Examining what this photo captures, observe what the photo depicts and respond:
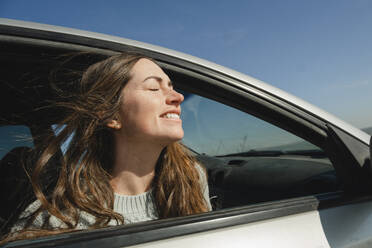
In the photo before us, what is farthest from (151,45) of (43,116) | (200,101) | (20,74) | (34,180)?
(43,116)

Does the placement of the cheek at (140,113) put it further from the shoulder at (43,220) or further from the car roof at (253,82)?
the shoulder at (43,220)

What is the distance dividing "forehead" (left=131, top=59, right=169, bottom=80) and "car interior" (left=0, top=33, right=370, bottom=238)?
7 cm

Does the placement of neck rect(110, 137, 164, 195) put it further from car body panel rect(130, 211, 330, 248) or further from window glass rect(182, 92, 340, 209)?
car body panel rect(130, 211, 330, 248)

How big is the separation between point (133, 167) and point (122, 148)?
0.44 feet

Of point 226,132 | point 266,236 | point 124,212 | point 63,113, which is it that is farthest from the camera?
point 63,113

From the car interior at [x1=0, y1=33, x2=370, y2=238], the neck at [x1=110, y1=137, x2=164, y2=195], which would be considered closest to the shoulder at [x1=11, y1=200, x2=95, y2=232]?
the car interior at [x1=0, y1=33, x2=370, y2=238]

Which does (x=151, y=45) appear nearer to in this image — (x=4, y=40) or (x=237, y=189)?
(x=4, y=40)

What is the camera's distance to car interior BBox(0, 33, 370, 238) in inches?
45.6

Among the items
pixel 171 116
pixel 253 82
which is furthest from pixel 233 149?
pixel 253 82

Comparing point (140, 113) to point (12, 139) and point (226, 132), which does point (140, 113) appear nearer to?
point (226, 132)

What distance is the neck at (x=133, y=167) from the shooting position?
1.52m

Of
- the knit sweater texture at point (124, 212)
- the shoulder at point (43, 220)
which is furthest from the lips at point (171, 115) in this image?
the shoulder at point (43, 220)

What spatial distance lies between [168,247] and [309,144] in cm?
81

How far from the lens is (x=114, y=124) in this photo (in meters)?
1.53
